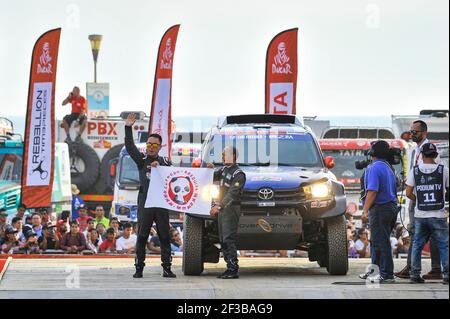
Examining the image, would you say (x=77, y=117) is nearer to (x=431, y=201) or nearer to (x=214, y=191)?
(x=214, y=191)

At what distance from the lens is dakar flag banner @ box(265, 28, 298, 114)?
27.9 meters

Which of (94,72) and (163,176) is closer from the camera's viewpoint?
(163,176)

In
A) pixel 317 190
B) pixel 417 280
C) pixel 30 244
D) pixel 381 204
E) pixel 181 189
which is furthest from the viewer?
pixel 30 244

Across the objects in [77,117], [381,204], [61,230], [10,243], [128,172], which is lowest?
[10,243]

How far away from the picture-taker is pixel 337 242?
1535 cm

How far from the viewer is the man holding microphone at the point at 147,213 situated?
15156 mm

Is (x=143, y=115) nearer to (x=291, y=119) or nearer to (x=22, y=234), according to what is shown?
(x=22, y=234)

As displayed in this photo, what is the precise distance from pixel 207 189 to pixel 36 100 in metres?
13.4

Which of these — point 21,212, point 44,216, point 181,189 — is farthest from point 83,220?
point 181,189

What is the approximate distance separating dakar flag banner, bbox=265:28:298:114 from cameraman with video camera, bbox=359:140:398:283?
13124 mm

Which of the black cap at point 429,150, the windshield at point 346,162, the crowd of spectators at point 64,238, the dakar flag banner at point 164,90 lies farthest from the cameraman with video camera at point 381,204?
the windshield at point 346,162

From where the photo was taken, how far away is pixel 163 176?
1554 cm

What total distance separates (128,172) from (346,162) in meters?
5.42
